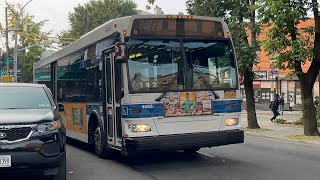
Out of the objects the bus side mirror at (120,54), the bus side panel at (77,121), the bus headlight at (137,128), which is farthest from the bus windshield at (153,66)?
the bus side panel at (77,121)

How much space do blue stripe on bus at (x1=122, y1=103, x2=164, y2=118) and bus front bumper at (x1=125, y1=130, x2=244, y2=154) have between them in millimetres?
444

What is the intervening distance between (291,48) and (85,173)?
958 centimetres

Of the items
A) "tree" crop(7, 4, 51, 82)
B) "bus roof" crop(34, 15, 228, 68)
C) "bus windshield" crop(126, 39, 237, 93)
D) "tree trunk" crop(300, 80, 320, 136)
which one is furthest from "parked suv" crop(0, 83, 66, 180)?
"tree" crop(7, 4, 51, 82)

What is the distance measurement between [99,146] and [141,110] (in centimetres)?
244

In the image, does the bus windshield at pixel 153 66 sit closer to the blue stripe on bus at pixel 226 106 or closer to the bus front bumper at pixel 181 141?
the blue stripe on bus at pixel 226 106

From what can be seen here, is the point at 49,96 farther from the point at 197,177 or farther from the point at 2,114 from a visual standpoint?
the point at 197,177

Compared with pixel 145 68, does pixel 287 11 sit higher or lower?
higher

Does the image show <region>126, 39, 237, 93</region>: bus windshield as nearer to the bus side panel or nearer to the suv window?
the suv window

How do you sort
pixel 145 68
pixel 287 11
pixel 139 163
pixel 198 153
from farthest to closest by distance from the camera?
1. pixel 287 11
2. pixel 198 153
3. pixel 139 163
4. pixel 145 68

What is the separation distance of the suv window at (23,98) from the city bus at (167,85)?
100 cm

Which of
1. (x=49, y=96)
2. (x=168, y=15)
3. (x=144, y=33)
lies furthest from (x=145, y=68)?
(x=49, y=96)

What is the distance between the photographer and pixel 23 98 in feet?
27.0

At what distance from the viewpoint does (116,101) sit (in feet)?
31.7

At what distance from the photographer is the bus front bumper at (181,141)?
29.3 ft
